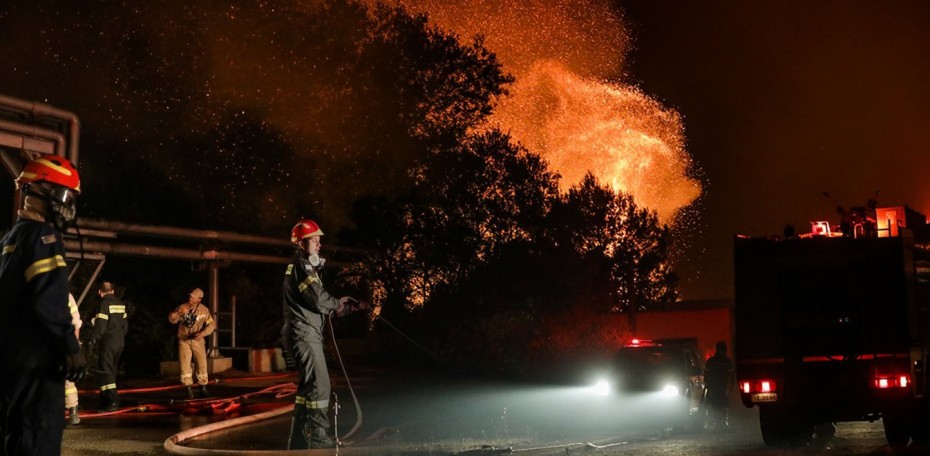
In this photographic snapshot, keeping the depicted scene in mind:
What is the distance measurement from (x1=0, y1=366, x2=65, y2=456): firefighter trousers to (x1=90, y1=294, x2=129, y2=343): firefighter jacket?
988 centimetres

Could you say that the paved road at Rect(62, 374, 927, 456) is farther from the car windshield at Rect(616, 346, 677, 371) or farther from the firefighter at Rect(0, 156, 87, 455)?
the firefighter at Rect(0, 156, 87, 455)

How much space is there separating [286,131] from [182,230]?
311 inches

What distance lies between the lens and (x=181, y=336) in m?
16.8

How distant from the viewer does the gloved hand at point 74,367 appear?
5.48m

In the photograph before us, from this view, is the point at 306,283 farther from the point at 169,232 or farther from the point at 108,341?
the point at 169,232

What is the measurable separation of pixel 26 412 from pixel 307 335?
4.37 metres

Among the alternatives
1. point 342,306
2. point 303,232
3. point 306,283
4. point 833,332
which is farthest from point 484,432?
point 833,332

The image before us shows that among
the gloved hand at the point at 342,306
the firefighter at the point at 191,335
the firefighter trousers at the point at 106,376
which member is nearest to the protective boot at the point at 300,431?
the gloved hand at the point at 342,306

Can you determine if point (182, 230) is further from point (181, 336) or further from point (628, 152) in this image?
point (628, 152)

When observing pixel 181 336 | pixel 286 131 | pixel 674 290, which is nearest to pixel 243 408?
pixel 181 336

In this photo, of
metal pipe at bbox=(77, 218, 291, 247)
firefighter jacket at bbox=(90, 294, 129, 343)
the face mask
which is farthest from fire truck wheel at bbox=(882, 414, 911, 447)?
metal pipe at bbox=(77, 218, 291, 247)

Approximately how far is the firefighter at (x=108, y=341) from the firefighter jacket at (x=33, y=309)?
31.7ft

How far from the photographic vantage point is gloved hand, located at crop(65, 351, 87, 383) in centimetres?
548

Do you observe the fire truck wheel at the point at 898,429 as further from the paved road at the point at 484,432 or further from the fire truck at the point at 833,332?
the paved road at the point at 484,432
